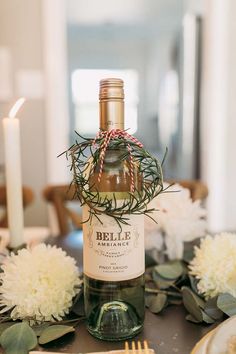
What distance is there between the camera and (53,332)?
0.46 meters

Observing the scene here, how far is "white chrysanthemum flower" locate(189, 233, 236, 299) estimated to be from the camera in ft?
1.73

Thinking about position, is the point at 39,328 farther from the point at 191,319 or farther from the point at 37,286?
the point at 191,319

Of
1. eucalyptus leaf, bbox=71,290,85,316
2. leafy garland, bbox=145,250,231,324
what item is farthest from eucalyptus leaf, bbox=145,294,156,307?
eucalyptus leaf, bbox=71,290,85,316

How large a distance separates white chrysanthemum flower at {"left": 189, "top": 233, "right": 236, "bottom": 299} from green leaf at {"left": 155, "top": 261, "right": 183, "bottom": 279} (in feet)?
0.18

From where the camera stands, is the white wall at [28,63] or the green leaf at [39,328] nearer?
the green leaf at [39,328]

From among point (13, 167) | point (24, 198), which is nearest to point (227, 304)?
point (13, 167)

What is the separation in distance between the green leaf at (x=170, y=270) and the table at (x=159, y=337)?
74 mm

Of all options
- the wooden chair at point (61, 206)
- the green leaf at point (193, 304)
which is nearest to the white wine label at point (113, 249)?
the green leaf at point (193, 304)

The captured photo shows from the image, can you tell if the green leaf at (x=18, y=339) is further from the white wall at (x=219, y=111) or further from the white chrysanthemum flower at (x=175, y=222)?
the white wall at (x=219, y=111)

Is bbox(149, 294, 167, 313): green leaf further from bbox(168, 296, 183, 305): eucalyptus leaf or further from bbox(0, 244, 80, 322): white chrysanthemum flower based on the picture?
bbox(0, 244, 80, 322): white chrysanthemum flower

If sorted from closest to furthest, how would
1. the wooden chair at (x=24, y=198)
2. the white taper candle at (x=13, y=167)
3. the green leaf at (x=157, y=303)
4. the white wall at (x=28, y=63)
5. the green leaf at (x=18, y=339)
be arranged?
the green leaf at (x=18, y=339), the green leaf at (x=157, y=303), the white taper candle at (x=13, y=167), the wooden chair at (x=24, y=198), the white wall at (x=28, y=63)

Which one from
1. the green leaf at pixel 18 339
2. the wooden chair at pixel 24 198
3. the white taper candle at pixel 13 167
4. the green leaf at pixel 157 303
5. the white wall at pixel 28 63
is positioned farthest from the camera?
the white wall at pixel 28 63

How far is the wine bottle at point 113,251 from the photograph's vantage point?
0.47 metres

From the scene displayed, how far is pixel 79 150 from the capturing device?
495 millimetres
